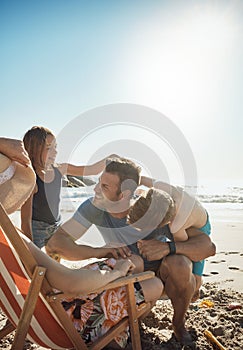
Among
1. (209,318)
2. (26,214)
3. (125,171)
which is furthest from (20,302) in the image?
(209,318)

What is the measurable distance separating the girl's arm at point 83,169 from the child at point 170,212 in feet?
3.17

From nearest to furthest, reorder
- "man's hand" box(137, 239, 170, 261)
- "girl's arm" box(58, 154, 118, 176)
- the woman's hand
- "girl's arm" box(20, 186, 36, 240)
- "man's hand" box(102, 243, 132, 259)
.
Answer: the woman's hand
"man's hand" box(102, 243, 132, 259)
"man's hand" box(137, 239, 170, 261)
"girl's arm" box(20, 186, 36, 240)
"girl's arm" box(58, 154, 118, 176)

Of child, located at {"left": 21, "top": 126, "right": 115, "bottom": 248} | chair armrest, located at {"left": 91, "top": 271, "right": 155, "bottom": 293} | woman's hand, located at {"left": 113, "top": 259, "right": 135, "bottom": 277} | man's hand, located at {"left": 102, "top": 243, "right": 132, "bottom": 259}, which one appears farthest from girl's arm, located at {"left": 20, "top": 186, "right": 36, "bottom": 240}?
chair armrest, located at {"left": 91, "top": 271, "right": 155, "bottom": 293}

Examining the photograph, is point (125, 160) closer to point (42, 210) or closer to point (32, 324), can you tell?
point (42, 210)

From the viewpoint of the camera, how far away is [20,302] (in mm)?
1857

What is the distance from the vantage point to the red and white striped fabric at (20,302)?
1.79 m

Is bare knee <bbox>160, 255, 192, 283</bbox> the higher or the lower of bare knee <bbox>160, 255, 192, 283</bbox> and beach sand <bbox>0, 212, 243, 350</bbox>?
the higher

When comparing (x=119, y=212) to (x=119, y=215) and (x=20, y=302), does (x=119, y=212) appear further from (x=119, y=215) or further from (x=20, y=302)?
(x=20, y=302)

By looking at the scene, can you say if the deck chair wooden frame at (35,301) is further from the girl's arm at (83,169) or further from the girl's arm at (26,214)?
the girl's arm at (83,169)

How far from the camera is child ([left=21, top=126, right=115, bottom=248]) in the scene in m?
3.27

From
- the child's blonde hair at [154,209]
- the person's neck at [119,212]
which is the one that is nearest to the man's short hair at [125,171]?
the person's neck at [119,212]

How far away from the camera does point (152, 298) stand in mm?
2377

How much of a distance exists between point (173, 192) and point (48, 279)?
1368 millimetres

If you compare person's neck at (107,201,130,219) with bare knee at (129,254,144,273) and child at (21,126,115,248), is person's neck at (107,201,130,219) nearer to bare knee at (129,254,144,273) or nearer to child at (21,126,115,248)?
bare knee at (129,254,144,273)
